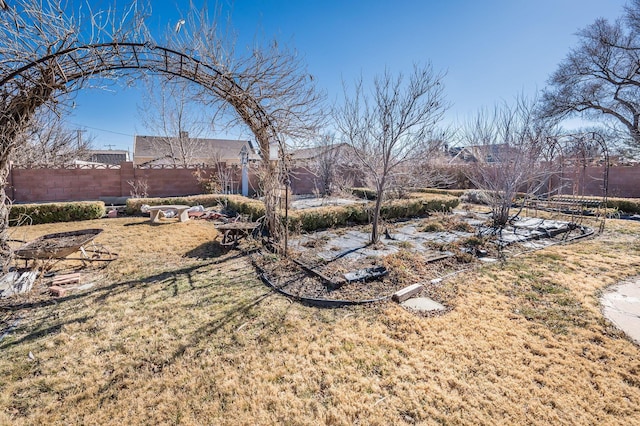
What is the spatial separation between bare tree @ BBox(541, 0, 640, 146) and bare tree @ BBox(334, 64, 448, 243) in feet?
62.7

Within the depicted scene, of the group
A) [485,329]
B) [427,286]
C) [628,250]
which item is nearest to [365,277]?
[427,286]

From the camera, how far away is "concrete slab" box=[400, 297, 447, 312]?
3.33 m

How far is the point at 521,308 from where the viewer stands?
334 cm

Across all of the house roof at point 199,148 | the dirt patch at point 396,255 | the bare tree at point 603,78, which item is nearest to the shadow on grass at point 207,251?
the dirt patch at point 396,255

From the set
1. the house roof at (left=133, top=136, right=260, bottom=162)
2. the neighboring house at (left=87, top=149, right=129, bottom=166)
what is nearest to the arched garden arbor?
the house roof at (left=133, top=136, right=260, bottom=162)

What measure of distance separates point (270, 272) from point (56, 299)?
8.84 feet

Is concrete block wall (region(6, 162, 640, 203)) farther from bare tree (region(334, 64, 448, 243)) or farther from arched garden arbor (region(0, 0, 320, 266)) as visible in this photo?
arched garden arbor (region(0, 0, 320, 266))

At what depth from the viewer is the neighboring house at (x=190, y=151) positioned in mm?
20391

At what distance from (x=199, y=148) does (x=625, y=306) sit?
23535 mm

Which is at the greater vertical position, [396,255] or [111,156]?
[111,156]

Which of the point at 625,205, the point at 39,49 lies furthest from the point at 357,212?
the point at 625,205

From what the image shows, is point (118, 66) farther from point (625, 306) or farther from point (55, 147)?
point (55, 147)

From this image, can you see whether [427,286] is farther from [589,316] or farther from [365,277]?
[589,316]

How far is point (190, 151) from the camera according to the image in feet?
67.1
